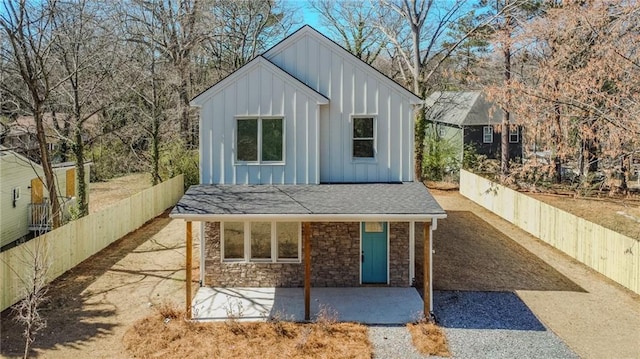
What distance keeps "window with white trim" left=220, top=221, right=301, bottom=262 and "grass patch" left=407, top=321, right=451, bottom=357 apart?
3.91 metres

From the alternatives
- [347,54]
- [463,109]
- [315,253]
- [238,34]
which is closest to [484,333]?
[315,253]

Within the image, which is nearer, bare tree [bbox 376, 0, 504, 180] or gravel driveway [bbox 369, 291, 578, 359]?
gravel driveway [bbox 369, 291, 578, 359]

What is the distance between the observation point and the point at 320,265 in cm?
1252

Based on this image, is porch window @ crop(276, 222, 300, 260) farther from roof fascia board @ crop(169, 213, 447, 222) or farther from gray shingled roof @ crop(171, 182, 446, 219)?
roof fascia board @ crop(169, 213, 447, 222)

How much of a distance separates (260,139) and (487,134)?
26.1m

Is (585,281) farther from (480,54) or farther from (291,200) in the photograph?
(480,54)

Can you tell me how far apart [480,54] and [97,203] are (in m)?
27.3

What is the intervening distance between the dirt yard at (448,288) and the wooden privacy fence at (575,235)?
376 millimetres

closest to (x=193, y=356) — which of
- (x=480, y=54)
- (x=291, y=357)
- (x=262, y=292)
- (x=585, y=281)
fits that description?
(x=291, y=357)

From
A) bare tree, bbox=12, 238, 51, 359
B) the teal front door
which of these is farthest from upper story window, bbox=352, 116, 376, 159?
bare tree, bbox=12, 238, 51, 359

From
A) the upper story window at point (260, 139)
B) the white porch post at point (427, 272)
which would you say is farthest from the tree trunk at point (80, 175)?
the white porch post at point (427, 272)

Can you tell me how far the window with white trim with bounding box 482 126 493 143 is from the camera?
34000 mm

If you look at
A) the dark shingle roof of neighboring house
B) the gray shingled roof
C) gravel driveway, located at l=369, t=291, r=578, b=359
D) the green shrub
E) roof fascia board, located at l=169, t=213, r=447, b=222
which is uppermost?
the dark shingle roof of neighboring house

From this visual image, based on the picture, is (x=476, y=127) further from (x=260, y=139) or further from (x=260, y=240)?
(x=260, y=240)
